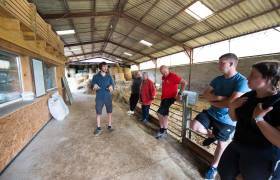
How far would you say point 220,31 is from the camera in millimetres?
7016

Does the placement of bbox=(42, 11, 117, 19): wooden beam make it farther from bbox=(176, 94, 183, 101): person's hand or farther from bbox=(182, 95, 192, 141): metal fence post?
bbox=(182, 95, 192, 141): metal fence post

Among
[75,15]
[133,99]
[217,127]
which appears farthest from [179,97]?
[75,15]

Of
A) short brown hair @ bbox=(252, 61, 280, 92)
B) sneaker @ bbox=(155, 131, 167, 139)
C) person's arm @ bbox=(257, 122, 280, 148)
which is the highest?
short brown hair @ bbox=(252, 61, 280, 92)

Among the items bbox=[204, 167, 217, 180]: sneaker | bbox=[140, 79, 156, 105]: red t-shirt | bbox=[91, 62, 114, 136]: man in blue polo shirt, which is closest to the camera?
bbox=[204, 167, 217, 180]: sneaker

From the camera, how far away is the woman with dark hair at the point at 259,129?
0.95 meters

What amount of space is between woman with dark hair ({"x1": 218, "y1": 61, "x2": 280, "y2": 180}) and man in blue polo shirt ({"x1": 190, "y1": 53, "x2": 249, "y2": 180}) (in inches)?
17.3

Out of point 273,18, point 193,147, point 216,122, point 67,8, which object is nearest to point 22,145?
point 193,147

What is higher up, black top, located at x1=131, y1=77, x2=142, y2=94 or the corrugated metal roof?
the corrugated metal roof

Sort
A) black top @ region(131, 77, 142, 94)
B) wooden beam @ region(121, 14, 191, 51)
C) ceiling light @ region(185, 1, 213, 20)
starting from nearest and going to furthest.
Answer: black top @ region(131, 77, 142, 94), ceiling light @ region(185, 1, 213, 20), wooden beam @ region(121, 14, 191, 51)

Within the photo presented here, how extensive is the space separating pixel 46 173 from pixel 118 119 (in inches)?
100

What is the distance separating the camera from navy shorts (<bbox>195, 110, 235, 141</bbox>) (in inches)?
70.9

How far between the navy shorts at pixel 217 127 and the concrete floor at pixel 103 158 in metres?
0.63

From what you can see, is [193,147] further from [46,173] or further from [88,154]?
[46,173]

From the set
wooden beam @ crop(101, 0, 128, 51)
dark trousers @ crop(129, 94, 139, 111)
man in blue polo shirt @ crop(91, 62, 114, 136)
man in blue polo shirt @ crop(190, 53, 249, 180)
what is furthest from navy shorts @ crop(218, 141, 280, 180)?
wooden beam @ crop(101, 0, 128, 51)
